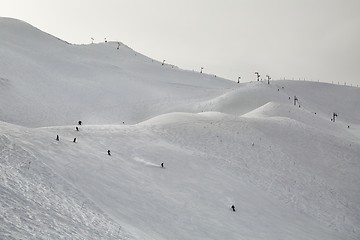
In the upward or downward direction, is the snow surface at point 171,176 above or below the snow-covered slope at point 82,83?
below

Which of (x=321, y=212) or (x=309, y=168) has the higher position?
(x=309, y=168)

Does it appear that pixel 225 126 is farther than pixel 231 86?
No

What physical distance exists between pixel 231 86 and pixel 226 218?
85.8m

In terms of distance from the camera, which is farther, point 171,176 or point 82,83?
point 82,83

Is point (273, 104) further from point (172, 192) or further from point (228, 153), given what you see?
point (172, 192)

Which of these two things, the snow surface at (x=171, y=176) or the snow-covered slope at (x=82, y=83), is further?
the snow-covered slope at (x=82, y=83)

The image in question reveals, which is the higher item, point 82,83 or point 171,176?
point 82,83

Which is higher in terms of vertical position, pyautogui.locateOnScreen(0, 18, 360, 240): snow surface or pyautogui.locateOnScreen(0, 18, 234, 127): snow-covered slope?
pyautogui.locateOnScreen(0, 18, 234, 127): snow-covered slope

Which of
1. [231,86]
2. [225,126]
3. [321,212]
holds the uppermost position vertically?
[231,86]

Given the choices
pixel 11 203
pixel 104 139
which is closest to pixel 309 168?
pixel 104 139

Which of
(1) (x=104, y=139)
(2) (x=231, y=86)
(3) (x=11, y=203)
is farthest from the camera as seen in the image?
(2) (x=231, y=86)

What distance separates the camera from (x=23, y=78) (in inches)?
2667

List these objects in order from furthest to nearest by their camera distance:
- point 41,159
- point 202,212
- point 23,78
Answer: point 23,78
point 202,212
point 41,159

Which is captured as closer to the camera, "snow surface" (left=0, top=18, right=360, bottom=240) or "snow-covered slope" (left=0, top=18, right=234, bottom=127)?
"snow surface" (left=0, top=18, right=360, bottom=240)
